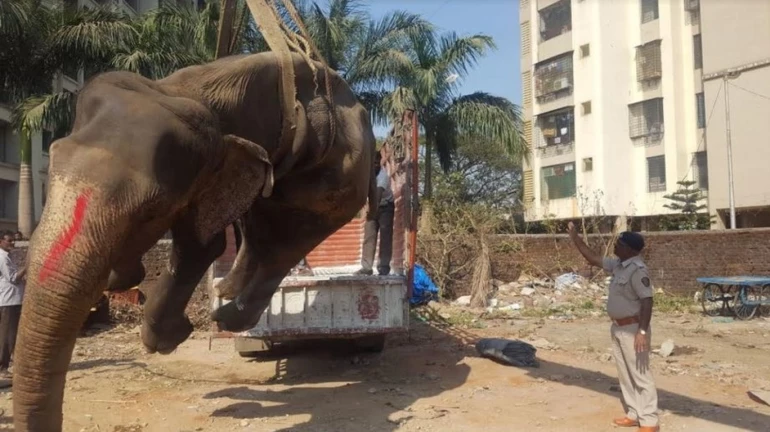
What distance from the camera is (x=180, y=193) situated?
3.55 metres

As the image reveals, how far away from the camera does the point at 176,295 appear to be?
5148 mm

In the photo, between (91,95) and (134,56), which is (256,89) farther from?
(134,56)

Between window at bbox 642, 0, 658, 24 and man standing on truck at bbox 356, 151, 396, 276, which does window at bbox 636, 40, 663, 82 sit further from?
man standing on truck at bbox 356, 151, 396, 276

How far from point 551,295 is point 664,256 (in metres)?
2.96

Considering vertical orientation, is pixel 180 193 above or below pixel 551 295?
above

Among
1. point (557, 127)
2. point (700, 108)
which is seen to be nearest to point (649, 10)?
point (700, 108)

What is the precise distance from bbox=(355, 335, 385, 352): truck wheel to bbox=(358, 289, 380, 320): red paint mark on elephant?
108 cm

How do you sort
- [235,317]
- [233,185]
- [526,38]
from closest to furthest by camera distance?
1. [233,185]
2. [235,317]
3. [526,38]

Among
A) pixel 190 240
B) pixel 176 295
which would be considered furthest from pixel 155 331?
pixel 190 240

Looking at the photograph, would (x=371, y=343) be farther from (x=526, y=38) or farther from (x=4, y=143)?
(x=526, y=38)

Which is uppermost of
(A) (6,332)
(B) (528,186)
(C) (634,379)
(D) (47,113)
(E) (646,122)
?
(E) (646,122)

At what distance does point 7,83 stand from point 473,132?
1177 centimetres

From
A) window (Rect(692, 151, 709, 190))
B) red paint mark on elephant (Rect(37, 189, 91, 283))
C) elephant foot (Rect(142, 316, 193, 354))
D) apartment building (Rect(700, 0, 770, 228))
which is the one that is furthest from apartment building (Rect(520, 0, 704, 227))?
red paint mark on elephant (Rect(37, 189, 91, 283))

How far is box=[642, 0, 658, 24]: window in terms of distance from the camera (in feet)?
115
